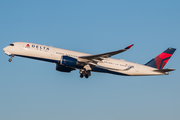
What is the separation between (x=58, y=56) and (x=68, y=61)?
2094mm

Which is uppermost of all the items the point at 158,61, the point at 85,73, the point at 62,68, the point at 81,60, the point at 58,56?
the point at 158,61

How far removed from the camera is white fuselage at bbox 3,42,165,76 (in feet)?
139

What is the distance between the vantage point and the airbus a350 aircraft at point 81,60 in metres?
42.1

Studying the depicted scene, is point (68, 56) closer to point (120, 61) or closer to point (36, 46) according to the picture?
point (36, 46)

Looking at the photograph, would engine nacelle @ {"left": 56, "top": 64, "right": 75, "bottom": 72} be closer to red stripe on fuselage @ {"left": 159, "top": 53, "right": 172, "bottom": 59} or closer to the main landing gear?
the main landing gear

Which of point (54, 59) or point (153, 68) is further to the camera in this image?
point (153, 68)

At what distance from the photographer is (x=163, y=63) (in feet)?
162

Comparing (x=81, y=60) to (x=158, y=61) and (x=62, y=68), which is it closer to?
(x=62, y=68)

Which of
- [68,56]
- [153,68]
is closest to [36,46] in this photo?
[68,56]

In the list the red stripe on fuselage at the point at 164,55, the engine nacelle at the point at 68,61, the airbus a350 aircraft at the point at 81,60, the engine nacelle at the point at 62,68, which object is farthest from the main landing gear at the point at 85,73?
the red stripe on fuselage at the point at 164,55

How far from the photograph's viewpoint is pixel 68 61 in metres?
41.6

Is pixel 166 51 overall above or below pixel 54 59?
above

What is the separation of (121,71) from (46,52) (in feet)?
40.6

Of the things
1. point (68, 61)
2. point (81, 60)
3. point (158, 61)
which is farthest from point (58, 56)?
point (158, 61)
